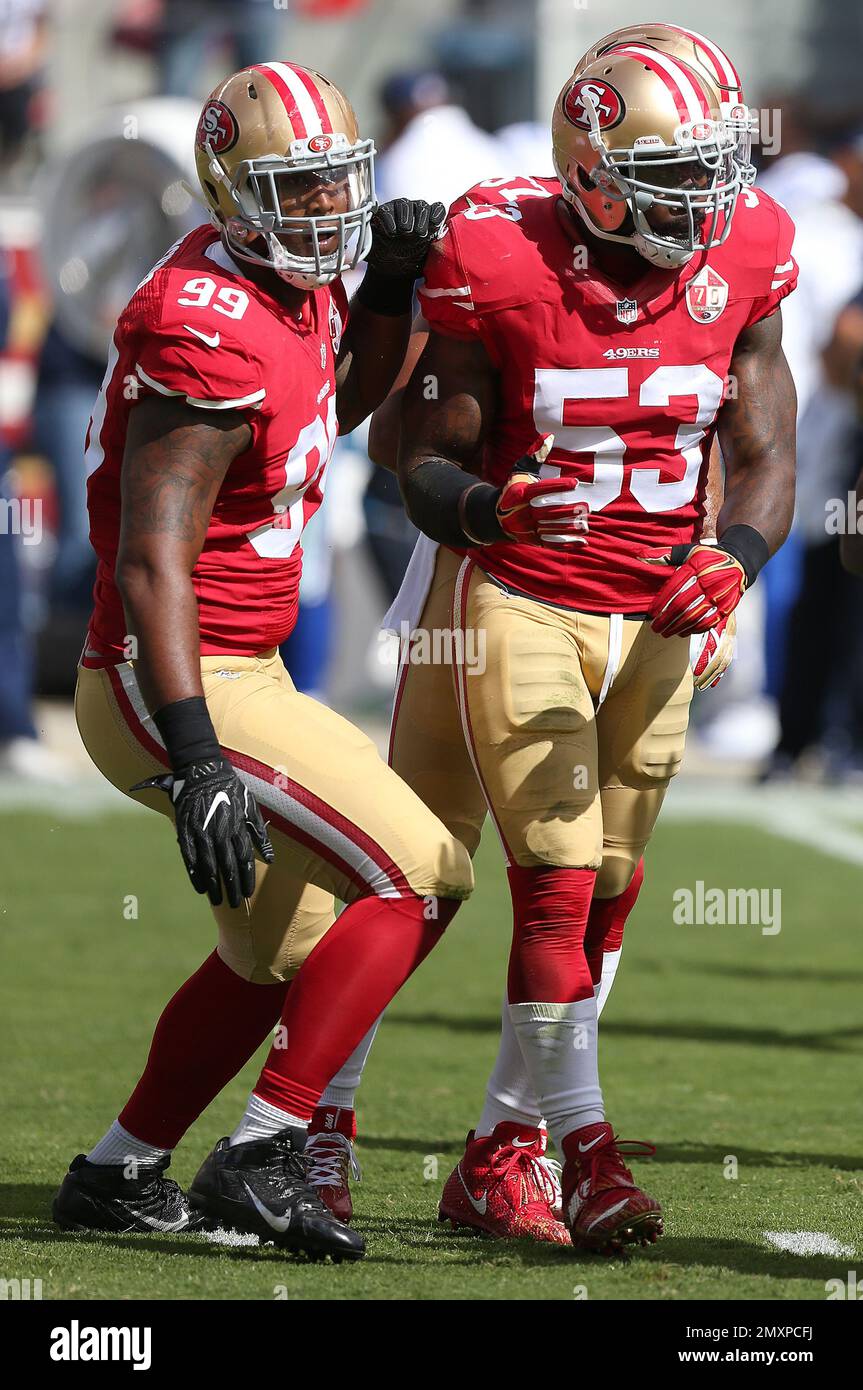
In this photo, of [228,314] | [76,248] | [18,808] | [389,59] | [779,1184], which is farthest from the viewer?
[389,59]

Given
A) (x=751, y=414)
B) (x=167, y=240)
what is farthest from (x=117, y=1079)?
(x=167, y=240)

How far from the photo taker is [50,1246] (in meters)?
3.89

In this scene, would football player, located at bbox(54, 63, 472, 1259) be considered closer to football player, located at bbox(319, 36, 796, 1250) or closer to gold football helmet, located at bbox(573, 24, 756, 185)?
football player, located at bbox(319, 36, 796, 1250)

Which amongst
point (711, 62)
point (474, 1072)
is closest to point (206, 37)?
point (474, 1072)

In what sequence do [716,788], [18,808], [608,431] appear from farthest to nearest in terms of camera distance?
[716,788]
[18,808]
[608,431]

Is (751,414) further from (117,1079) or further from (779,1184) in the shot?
(117,1079)

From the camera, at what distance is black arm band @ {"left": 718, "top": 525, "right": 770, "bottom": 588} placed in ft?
13.0

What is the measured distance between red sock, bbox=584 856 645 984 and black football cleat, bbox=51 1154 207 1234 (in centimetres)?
88

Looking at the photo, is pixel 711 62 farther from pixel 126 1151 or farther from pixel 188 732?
pixel 126 1151

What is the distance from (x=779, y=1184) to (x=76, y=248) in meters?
7.96

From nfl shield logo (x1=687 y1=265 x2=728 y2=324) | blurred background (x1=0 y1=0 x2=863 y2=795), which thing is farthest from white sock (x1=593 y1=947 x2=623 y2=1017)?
blurred background (x1=0 y1=0 x2=863 y2=795)

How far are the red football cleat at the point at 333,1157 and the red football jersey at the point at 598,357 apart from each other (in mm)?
1039

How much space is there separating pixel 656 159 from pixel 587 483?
1.85 ft

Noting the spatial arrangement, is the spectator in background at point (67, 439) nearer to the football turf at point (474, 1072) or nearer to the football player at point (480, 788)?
the football turf at point (474, 1072)
